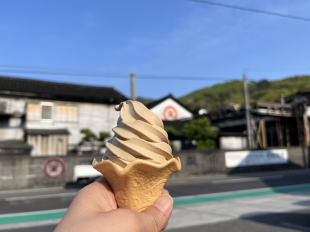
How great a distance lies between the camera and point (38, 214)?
8398 mm

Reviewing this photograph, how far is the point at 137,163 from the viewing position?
1.93m

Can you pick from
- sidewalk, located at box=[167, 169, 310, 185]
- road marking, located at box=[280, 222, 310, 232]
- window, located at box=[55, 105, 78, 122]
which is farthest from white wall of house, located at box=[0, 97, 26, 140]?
road marking, located at box=[280, 222, 310, 232]

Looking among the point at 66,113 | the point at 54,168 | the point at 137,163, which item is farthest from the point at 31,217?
the point at 66,113

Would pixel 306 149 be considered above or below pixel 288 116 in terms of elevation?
below

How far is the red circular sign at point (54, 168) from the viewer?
17484 millimetres

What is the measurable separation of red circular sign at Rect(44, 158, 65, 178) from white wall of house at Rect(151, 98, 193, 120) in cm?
1979

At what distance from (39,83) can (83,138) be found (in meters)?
7.40

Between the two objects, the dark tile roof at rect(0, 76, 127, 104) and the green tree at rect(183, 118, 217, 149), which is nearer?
the dark tile roof at rect(0, 76, 127, 104)

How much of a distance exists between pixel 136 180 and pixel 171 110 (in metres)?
35.4

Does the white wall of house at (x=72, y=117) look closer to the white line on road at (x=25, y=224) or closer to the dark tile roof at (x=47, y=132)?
the dark tile roof at (x=47, y=132)

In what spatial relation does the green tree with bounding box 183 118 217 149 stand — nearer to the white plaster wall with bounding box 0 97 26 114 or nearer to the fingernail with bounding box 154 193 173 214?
the white plaster wall with bounding box 0 97 26 114

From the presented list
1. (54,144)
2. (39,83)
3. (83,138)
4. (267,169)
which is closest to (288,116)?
(267,169)

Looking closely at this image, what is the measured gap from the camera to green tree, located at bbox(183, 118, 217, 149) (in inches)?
906

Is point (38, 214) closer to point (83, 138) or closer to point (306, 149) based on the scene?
point (83, 138)
